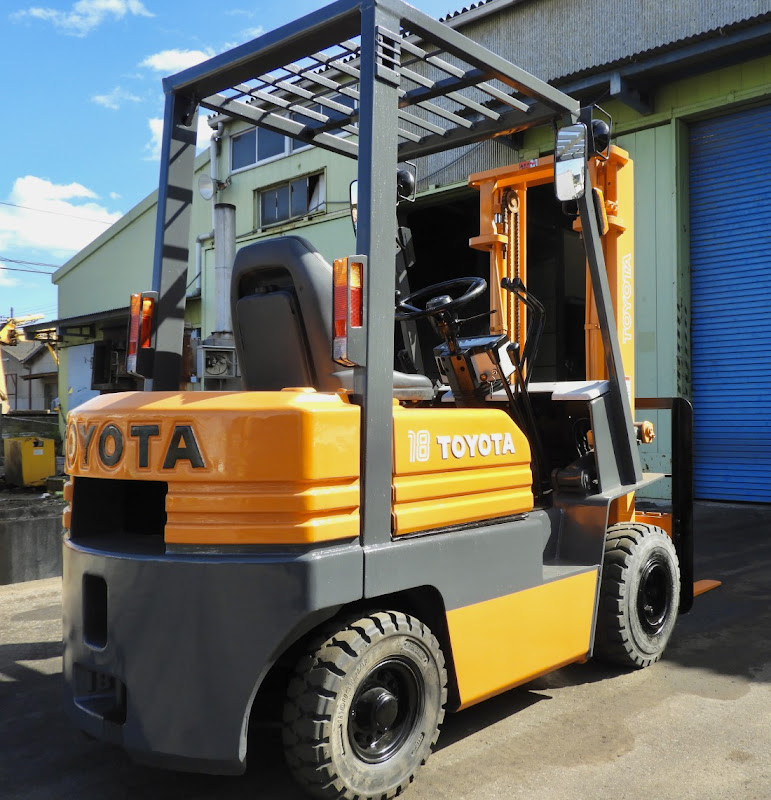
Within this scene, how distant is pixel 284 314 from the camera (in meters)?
3.08

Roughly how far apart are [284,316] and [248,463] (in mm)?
735

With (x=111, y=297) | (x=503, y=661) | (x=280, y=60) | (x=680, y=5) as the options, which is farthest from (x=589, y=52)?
(x=111, y=297)

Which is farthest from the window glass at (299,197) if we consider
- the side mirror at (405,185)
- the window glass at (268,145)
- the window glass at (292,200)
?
the side mirror at (405,185)

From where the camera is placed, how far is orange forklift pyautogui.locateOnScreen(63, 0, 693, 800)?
8.39 ft

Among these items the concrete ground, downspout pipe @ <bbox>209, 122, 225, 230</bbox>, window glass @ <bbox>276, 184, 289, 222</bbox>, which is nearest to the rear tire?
the concrete ground

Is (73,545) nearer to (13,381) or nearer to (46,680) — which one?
Result: (46,680)

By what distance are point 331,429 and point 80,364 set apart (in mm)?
24236

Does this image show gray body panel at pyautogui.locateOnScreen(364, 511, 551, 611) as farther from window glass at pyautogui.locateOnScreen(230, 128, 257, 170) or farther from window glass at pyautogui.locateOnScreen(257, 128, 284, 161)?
window glass at pyautogui.locateOnScreen(230, 128, 257, 170)

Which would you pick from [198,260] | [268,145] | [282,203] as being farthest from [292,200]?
[198,260]

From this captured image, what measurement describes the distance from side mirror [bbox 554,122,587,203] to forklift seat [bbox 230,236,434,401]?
104cm

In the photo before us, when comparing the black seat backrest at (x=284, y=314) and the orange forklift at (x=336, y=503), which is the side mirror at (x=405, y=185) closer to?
the orange forklift at (x=336, y=503)

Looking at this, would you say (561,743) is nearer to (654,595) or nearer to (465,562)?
(465,562)

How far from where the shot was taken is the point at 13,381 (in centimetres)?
5434

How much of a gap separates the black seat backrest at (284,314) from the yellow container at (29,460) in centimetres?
1167
